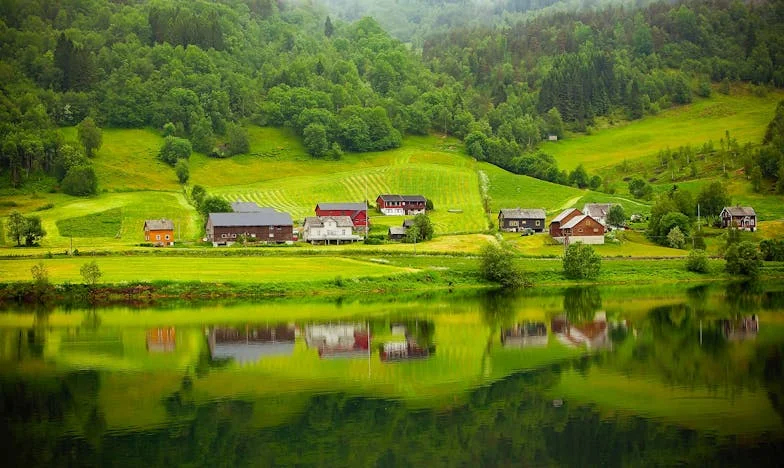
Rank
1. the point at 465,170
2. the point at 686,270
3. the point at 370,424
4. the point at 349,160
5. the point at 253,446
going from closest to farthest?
the point at 253,446, the point at 370,424, the point at 686,270, the point at 465,170, the point at 349,160

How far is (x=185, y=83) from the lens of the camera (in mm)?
148500

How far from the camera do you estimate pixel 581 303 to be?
62250 millimetres

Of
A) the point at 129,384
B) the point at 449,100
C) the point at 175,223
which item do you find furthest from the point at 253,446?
the point at 449,100

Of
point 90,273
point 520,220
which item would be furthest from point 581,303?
point 520,220

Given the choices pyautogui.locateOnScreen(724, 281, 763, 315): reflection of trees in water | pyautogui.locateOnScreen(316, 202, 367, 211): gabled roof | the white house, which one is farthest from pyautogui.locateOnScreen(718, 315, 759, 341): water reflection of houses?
pyautogui.locateOnScreen(316, 202, 367, 211): gabled roof

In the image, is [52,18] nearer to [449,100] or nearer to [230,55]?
[230,55]

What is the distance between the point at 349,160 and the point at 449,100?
32239 mm

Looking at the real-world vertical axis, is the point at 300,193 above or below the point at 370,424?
above

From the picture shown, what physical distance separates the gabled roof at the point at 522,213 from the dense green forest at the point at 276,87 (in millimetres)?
29922

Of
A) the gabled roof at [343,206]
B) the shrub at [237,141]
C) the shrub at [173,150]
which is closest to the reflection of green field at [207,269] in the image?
the gabled roof at [343,206]

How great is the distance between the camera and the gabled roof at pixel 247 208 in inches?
3834

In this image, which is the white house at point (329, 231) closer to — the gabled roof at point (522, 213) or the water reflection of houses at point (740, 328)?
the gabled roof at point (522, 213)

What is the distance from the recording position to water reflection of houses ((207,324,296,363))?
44938mm

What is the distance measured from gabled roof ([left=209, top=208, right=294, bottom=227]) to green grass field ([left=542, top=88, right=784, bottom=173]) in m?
67.3
